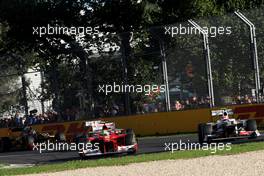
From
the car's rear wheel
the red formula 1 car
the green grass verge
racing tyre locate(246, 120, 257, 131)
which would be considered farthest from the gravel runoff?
the car's rear wheel

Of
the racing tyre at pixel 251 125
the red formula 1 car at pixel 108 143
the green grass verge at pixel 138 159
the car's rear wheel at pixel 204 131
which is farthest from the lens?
the car's rear wheel at pixel 204 131

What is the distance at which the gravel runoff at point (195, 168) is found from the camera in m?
13.0

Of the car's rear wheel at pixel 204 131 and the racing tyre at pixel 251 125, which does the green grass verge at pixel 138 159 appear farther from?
the car's rear wheel at pixel 204 131

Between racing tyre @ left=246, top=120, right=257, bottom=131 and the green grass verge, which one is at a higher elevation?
racing tyre @ left=246, top=120, right=257, bottom=131

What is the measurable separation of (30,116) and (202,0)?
1249 cm

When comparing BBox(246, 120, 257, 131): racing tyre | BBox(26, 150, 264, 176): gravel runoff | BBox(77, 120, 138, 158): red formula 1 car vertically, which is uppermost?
BBox(246, 120, 257, 131): racing tyre

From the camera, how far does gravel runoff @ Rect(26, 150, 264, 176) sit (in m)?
13.0

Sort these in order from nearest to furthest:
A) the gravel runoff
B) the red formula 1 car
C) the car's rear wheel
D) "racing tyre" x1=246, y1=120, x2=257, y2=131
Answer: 1. the gravel runoff
2. the red formula 1 car
3. "racing tyre" x1=246, y1=120, x2=257, y2=131
4. the car's rear wheel

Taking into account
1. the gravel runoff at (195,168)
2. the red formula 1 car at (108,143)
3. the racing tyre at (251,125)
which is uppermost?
the racing tyre at (251,125)

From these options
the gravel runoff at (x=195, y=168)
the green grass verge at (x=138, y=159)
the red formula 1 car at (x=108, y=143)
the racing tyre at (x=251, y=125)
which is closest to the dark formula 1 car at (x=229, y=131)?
the racing tyre at (x=251, y=125)

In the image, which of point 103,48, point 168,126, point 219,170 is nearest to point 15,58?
point 103,48

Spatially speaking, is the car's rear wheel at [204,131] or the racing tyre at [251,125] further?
the car's rear wheel at [204,131]

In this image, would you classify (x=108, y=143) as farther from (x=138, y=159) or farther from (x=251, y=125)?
(x=251, y=125)

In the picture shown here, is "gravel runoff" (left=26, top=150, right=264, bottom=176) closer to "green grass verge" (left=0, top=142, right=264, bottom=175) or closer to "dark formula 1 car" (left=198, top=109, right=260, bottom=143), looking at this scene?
"green grass verge" (left=0, top=142, right=264, bottom=175)
